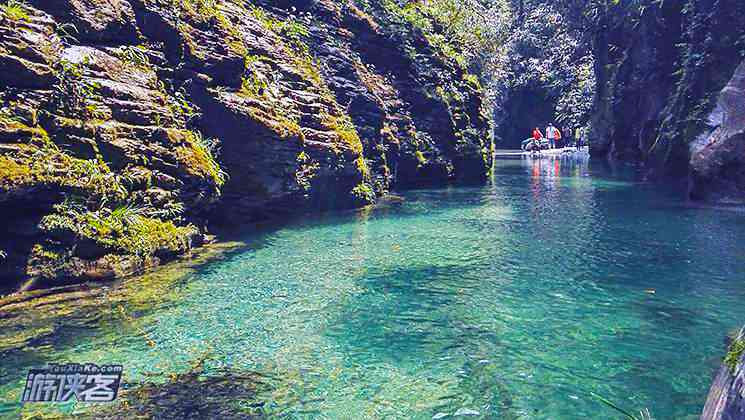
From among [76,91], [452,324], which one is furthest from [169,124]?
[452,324]

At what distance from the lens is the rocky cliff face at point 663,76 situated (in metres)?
19.3

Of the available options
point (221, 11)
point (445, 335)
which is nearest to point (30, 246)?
point (445, 335)

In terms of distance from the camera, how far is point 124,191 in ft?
31.4

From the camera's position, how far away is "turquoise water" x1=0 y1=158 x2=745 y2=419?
16.8ft

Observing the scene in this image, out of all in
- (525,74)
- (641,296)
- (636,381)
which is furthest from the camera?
(525,74)

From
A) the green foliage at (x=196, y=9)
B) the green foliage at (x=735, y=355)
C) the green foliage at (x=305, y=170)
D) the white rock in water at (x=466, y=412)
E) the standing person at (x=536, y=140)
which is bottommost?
the white rock in water at (x=466, y=412)

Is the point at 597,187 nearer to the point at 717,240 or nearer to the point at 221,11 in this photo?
the point at 717,240

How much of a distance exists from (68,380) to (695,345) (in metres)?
6.53

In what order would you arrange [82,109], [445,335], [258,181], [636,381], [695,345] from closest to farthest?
[636,381], [695,345], [445,335], [82,109], [258,181]
